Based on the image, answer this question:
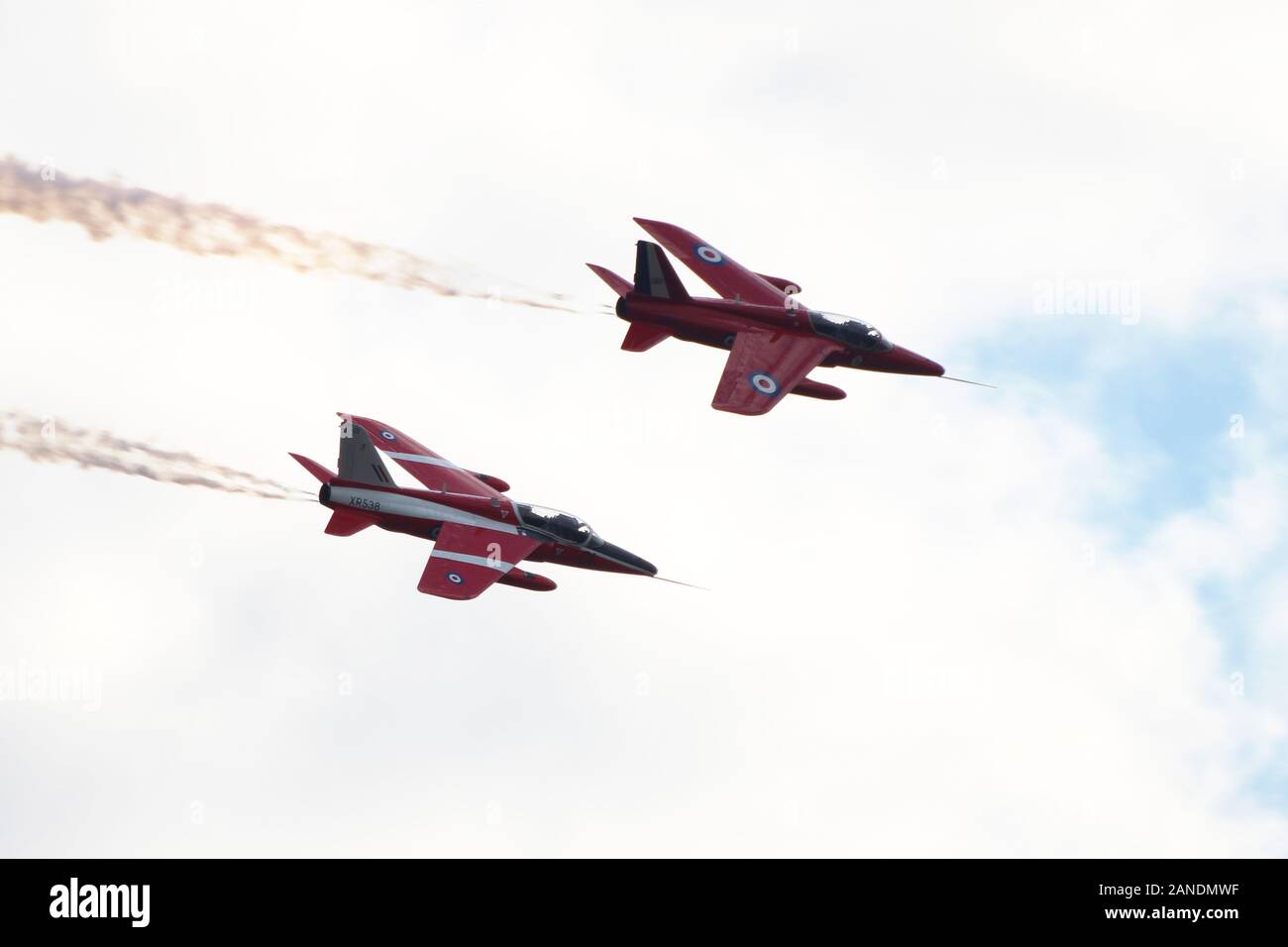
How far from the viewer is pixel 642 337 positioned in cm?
6925

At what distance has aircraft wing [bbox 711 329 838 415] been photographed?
2586 inches

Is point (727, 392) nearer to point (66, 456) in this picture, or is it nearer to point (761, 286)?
point (761, 286)

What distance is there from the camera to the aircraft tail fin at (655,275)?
69000 millimetres

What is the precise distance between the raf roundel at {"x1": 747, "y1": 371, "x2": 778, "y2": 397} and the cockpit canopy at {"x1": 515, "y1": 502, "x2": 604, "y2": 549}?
758 centimetres

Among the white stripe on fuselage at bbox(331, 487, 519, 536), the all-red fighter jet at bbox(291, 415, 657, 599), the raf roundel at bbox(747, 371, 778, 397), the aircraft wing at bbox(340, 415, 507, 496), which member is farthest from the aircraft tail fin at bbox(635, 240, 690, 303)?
the white stripe on fuselage at bbox(331, 487, 519, 536)

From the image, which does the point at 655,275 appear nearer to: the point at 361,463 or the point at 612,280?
the point at 612,280

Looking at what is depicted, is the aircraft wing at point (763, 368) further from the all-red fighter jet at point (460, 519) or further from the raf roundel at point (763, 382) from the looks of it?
the all-red fighter jet at point (460, 519)

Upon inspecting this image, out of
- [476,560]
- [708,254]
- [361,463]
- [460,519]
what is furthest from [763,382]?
[361,463]

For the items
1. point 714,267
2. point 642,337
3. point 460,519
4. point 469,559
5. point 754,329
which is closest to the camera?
point 469,559

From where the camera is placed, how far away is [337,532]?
63438 millimetres

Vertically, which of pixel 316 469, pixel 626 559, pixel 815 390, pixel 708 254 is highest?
pixel 708 254

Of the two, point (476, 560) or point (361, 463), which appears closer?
point (476, 560)

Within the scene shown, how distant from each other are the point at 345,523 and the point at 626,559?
8852 millimetres
